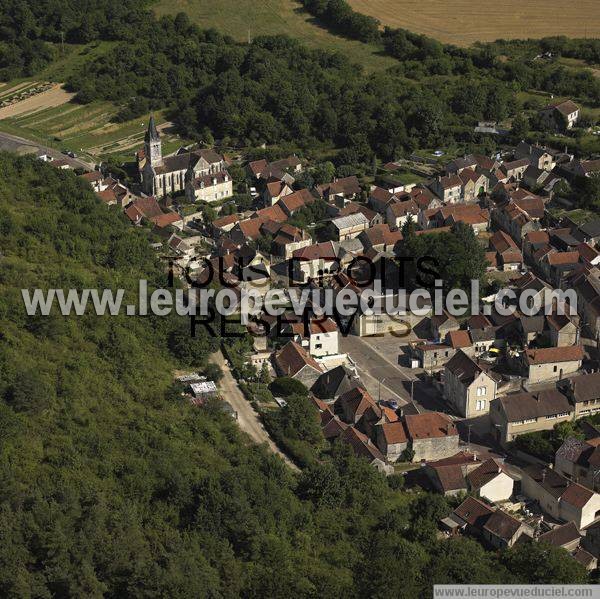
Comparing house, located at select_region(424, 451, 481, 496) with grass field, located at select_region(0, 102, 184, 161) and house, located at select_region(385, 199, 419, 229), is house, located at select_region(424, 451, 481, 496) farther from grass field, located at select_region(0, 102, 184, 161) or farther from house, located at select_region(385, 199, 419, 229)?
grass field, located at select_region(0, 102, 184, 161)

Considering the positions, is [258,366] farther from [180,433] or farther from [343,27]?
[343,27]

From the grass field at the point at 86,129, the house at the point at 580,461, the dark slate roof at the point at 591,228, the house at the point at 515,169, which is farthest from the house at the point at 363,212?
the house at the point at 580,461

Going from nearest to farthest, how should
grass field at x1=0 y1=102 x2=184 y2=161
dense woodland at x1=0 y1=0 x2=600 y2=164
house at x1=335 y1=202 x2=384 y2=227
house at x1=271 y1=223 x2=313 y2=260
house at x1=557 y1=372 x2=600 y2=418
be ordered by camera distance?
house at x1=557 y1=372 x2=600 y2=418, house at x1=271 y1=223 x2=313 y2=260, house at x1=335 y1=202 x2=384 y2=227, dense woodland at x1=0 y1=0 x2=600 y2=164, grass field at x1=0 y1=102 x2=184 y2=161

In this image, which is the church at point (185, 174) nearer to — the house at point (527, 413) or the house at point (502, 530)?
the house at point (527, 413)

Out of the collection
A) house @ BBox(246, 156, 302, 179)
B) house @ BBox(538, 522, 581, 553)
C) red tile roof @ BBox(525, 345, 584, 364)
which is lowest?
house @ BBox(538, 522, 581, 553)

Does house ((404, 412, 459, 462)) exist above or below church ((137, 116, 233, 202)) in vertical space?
below

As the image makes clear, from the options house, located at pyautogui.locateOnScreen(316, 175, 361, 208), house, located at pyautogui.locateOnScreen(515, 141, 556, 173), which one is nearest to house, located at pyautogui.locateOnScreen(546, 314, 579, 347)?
house, located at pyautogui.locateOnScreen(316, 175, 361, 208)
